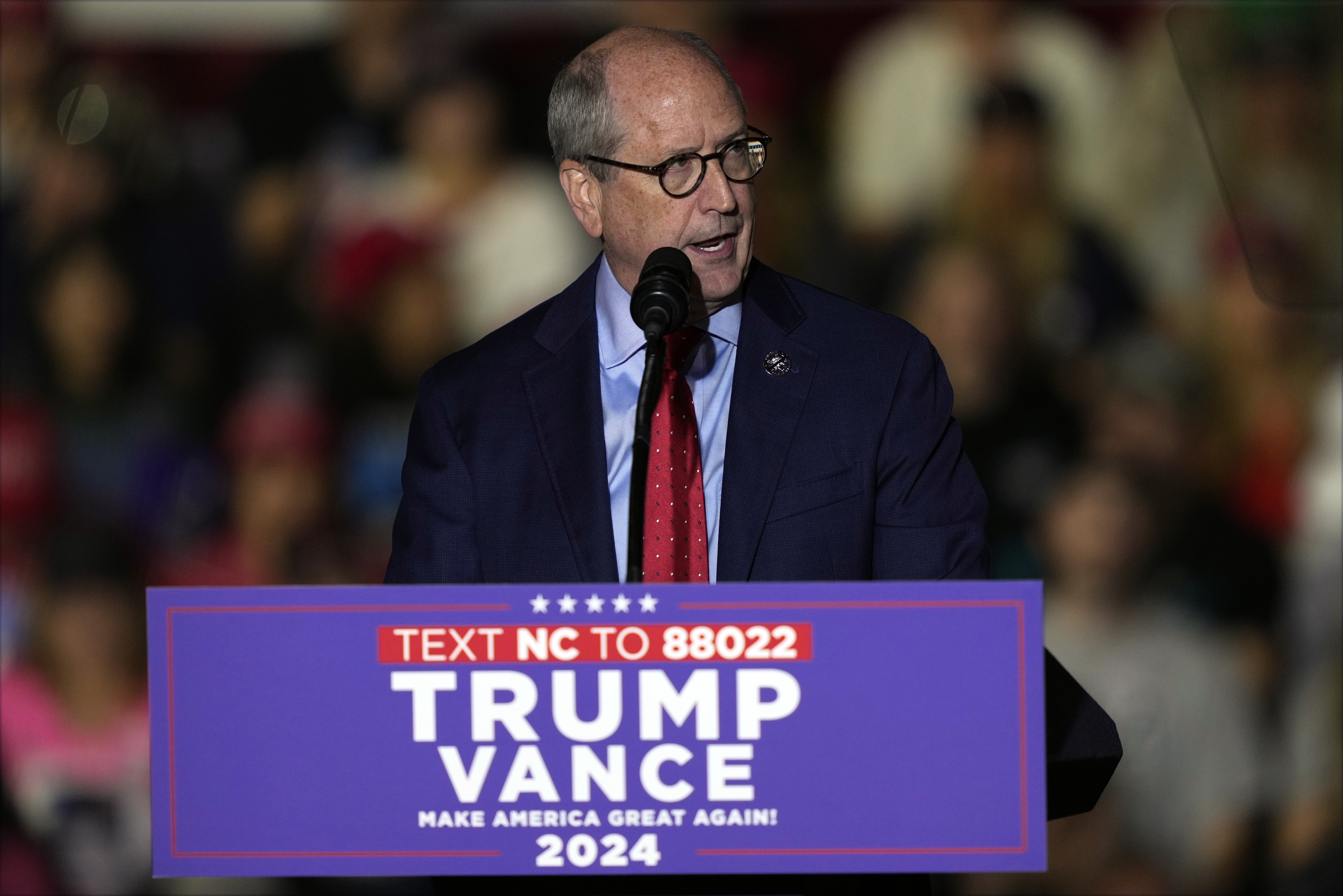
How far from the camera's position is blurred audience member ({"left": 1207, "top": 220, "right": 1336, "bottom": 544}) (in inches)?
132

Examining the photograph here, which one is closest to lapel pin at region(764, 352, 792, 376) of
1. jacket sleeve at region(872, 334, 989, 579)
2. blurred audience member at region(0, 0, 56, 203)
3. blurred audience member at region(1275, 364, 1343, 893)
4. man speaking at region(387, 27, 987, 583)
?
man speaking at region(387, 27, 987, 583)

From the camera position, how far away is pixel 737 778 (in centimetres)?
106

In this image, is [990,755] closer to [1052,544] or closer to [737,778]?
[737,778]

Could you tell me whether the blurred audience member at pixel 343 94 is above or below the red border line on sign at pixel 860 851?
above

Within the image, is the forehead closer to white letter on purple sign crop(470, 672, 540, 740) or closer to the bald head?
the bald head

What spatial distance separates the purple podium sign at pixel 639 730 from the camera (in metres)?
1.04

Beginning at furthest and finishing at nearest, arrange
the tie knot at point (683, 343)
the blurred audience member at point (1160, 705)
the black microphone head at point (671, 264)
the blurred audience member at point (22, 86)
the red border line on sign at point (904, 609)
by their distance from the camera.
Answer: the blurred audience member at point (22, 86), the blurred audience member at point (1160, 705), the tie knot at point (683, 343), the black microphone head at point (671, 264), the red border line on sign at point (904, 609)

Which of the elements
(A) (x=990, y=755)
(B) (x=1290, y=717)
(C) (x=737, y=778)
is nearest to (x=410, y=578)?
(C) (x=737, y=778)

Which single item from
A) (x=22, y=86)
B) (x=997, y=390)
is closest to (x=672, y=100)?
(x=997, y=390)

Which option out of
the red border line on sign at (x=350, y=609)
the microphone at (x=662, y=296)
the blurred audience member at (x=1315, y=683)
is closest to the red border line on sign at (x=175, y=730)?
the red border line on sign at (x=350, y=609)

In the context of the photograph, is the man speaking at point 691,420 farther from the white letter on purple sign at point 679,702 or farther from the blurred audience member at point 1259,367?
the blurred audience member at point 1259,367

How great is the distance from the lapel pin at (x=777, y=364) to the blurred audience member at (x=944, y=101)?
2.01 m

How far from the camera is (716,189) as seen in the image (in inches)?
54.4

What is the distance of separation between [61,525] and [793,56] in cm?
204
